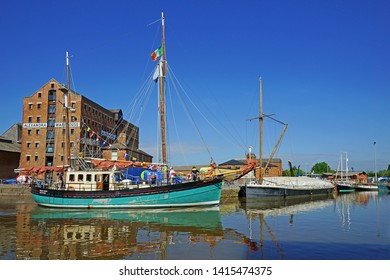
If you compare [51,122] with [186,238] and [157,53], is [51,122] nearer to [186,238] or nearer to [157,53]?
[157,53]

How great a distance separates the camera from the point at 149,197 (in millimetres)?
31953

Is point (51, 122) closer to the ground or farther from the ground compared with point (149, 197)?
farther from the ground

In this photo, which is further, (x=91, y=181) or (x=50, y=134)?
(x=50, y=134)

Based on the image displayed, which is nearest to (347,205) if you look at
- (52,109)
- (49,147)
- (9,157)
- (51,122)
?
(49,147)

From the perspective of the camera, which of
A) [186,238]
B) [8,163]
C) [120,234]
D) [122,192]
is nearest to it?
[186,238]

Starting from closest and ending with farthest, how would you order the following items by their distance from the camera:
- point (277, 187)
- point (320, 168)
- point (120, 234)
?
1. point (120, 234)
2. point (277, 187)
3. point (320, 168)

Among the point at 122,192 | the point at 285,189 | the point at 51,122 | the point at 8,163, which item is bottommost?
the point at 285,189

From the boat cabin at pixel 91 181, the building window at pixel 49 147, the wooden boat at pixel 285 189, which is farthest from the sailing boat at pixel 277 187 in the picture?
the building window at pixel 49 147

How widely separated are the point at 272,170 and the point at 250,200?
1870 inches

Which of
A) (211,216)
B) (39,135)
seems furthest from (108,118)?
(211,216)

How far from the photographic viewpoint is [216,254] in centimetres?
1394

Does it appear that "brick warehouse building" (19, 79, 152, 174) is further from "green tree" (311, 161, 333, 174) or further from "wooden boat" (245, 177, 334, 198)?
"green tree" (311, 161, 333, 174)

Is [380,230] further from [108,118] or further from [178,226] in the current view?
[108,118]

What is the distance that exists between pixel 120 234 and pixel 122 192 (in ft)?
44.4
